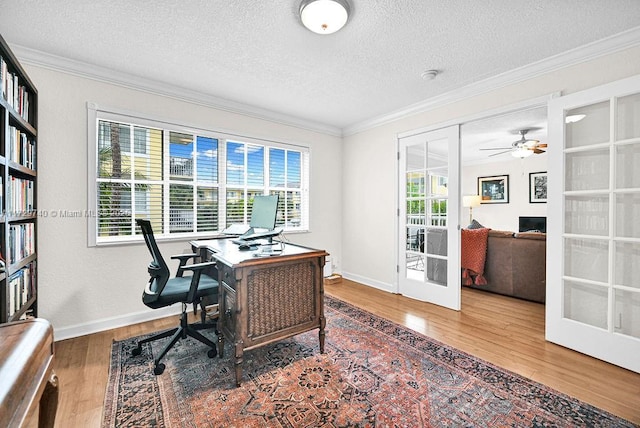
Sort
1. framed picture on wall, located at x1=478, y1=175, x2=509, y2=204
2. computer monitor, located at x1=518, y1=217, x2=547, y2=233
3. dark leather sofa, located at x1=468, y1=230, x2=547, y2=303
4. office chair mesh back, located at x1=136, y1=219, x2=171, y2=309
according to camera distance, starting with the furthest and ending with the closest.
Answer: framed picture on wall, located at x1=478, y1=175, x2=509, y2=204
computer monitor, located at x1=518, y1=217, x2=547, y2=233
dark leather sofa, located at x1=468, y1=230, x2=547, y2=303
office chair mesh back, located at x1=136, y1=219, x2=171, y2=309

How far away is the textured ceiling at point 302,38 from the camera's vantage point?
5.94 feet

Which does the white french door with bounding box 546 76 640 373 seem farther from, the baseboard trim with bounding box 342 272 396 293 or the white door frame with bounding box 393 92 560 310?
the baseboard trim with bounding box 342 272 396 293

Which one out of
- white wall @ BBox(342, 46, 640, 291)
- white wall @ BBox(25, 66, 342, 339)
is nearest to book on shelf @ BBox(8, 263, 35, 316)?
white wall @ BBox(25, 66, 342, 339)

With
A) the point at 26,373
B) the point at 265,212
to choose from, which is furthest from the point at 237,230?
the point at 26,373

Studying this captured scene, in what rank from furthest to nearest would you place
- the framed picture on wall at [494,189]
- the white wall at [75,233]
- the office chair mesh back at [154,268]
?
1. the framed picture on wall at [494,189]
2. the white wall at [75,233]
3. the office chair mesh back at [154,268]

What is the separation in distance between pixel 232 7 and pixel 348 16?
2.56ft

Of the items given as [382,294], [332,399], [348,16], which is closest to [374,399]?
[332,399]

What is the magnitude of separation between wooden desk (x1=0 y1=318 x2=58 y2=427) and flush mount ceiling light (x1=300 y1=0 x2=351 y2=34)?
2107mm

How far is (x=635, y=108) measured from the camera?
77.9 inches

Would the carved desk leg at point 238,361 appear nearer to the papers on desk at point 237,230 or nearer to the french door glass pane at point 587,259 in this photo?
the papers on desk at point 237,230

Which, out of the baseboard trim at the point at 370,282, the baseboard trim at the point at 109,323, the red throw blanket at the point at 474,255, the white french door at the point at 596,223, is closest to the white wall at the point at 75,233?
the baseboard trim at the point at 109,323

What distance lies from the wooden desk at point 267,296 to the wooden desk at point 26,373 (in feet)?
2.96

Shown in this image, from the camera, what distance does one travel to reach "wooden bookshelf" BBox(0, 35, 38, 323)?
1642mm

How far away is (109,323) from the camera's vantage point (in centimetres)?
265
